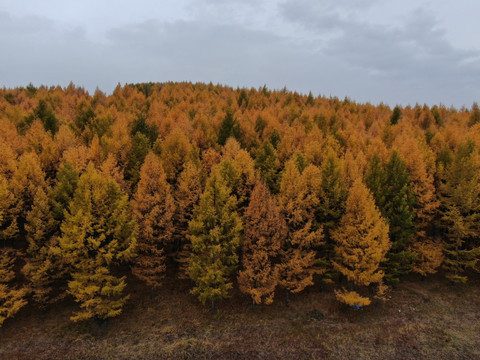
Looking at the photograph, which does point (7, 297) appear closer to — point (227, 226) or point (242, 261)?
point (227, 226)

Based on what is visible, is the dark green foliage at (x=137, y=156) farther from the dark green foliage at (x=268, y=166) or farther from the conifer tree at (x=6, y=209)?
the dark green foliage at (x=268, y=166)

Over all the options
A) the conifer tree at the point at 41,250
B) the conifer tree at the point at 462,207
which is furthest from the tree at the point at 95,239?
the conifer tree at the point at 462,207

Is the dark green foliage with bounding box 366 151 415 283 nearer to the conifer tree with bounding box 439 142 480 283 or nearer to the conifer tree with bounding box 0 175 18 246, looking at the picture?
the conifer tree with bounding box 439 142 480 283

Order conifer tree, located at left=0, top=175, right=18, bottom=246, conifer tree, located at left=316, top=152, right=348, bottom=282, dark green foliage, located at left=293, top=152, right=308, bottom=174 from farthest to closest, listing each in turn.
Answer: dark green foliage, located at left=293, top=152, right=308, bottom=174 → conifer tree, located at left=316, top=152, right=348, bottom=282 → conifer tree, located at left=0, top=175, right=18, bottom=246

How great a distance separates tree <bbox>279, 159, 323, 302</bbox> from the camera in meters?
25.1

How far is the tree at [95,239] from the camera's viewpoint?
22.6 metres

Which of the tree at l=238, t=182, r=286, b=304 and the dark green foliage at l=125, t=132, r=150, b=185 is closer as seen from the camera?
the tree at l=238, t=182, r=286, b=304

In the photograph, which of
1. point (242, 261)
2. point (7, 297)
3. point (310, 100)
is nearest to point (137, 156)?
point (7, 297)

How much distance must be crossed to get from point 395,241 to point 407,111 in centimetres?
8456

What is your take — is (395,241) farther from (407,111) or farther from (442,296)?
(407,111)

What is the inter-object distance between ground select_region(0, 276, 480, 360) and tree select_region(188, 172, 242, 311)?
3286mm

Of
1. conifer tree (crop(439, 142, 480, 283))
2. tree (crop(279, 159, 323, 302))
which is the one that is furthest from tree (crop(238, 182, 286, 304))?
conifer tree (crop(439, 142, 480, 283))

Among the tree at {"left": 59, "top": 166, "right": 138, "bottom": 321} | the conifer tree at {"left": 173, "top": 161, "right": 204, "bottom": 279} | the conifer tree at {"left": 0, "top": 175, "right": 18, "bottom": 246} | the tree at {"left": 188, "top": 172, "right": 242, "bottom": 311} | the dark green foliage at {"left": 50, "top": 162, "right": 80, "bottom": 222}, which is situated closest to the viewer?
the tree at {"left": 59, "top": 166, "right": 138, "bottom": 321}

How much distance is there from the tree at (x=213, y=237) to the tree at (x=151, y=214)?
2.94 meters
